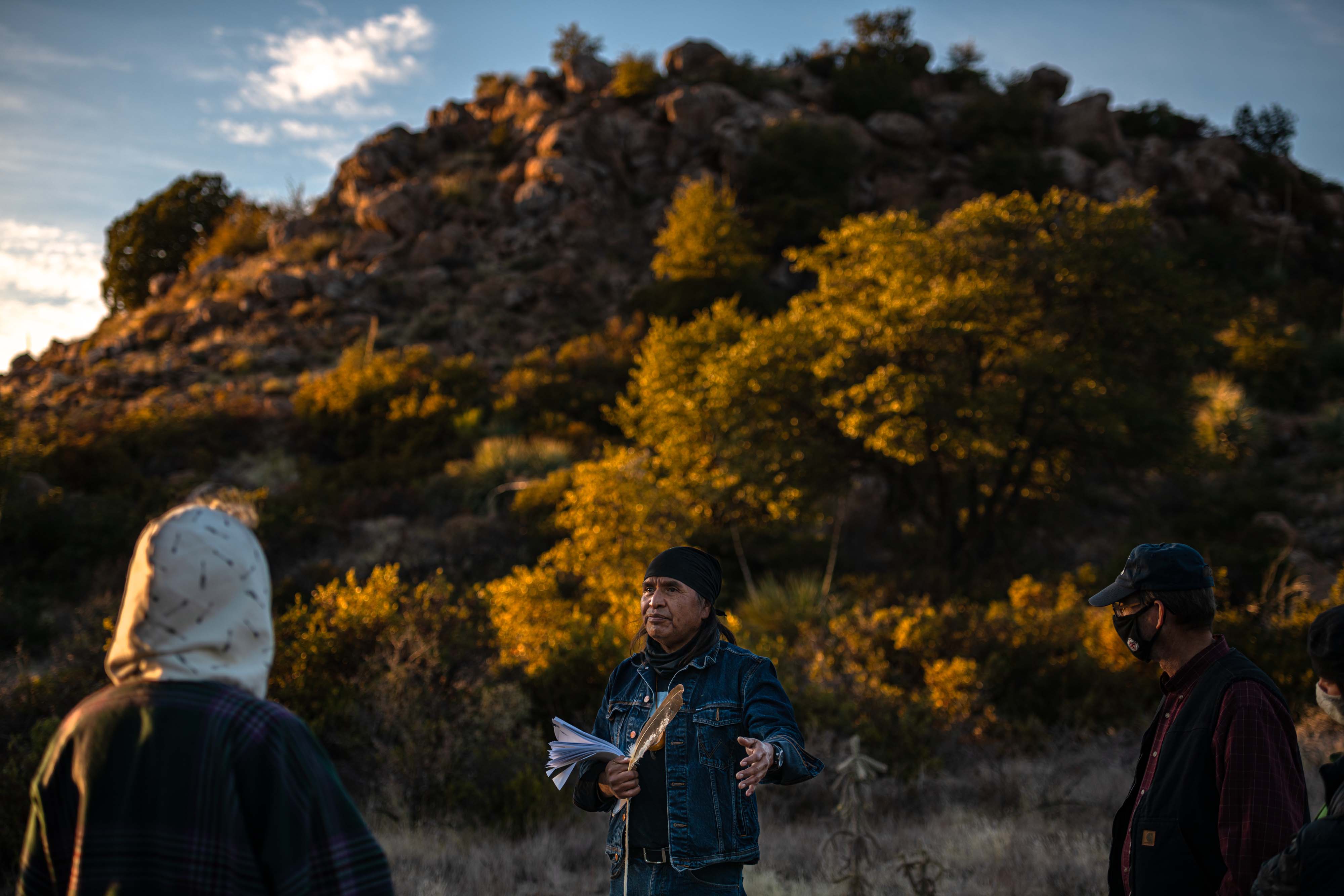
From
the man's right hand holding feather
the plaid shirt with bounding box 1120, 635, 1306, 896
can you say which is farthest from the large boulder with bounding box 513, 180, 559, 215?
the plaid shirt with bounding box 1120, 635, 1306, 896

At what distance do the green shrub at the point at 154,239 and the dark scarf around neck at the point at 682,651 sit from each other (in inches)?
1571

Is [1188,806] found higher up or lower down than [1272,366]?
lower down

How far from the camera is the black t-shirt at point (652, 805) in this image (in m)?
2.45

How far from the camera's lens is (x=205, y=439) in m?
19.1

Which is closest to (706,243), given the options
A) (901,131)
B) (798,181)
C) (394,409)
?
(798,181)

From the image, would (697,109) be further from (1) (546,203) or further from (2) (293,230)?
(2) (293,230)

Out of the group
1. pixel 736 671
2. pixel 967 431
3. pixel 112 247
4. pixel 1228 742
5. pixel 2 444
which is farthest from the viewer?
pixel 112 247

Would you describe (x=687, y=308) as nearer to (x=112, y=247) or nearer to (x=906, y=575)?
(x=906, y=575)

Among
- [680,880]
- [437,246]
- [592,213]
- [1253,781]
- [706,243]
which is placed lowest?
[680,880]

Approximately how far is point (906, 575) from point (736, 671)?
11852 mm

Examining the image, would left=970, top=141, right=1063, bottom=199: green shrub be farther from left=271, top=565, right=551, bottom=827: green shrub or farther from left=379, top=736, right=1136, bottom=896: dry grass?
left=271, top=565, right=551, bottom=827: green shrub

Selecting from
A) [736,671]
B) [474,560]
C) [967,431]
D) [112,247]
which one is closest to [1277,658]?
[967,431]

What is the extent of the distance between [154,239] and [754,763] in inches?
1642

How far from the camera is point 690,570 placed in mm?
2725
